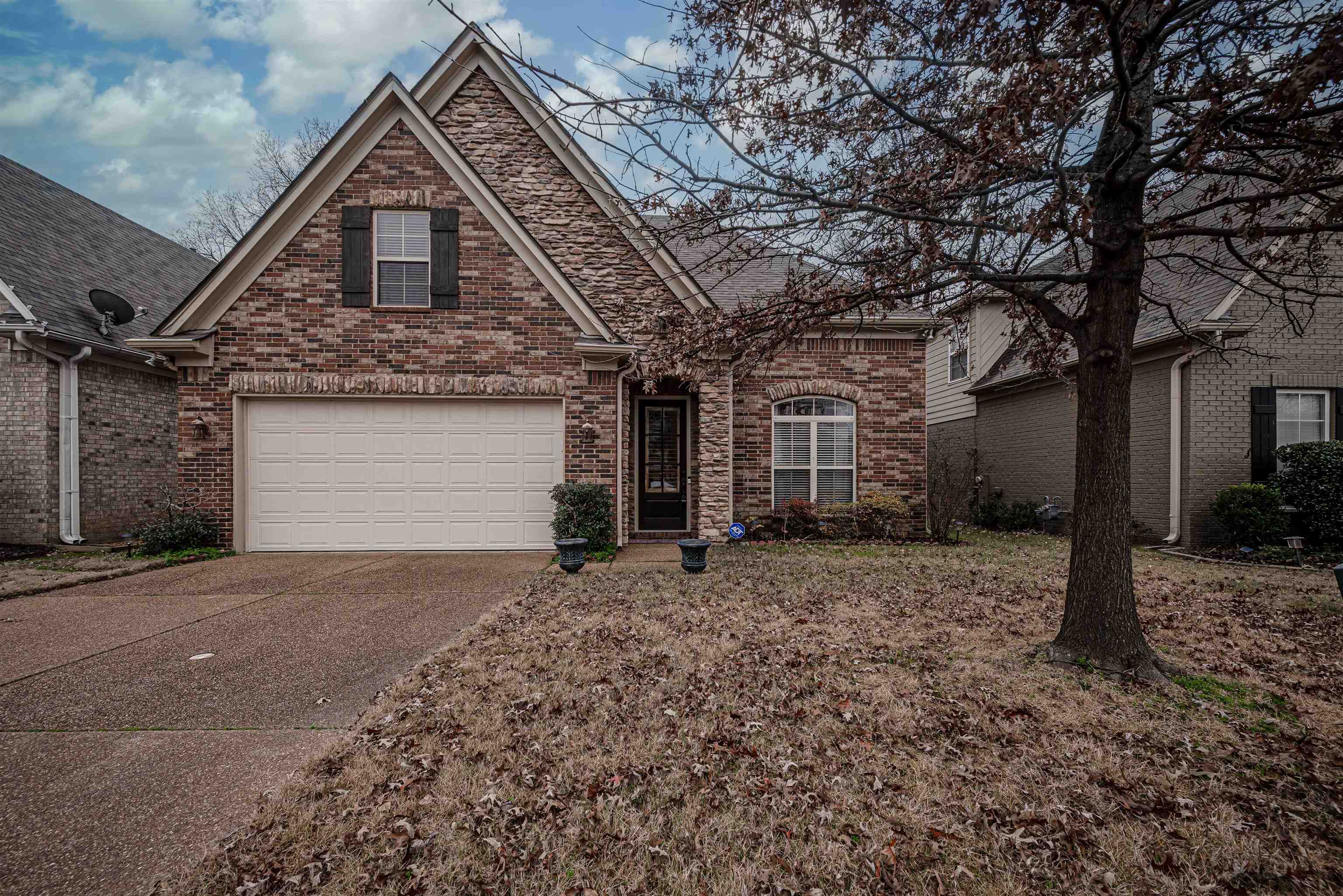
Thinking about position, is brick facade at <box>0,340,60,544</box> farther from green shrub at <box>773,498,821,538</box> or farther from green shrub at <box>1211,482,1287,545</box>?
green shrub at <box>1211,482,1287,545</box>

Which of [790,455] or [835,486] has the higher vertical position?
[790,455]

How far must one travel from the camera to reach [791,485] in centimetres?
1116

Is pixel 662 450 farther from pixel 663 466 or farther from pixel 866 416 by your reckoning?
pixel 866 416

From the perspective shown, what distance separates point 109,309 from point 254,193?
1373 cm

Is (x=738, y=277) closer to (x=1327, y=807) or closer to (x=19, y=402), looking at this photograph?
(x=1327, y=807)

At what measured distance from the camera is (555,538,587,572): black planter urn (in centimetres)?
758

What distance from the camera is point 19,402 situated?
32.0 feet

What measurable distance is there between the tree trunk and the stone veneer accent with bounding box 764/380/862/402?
256 inches

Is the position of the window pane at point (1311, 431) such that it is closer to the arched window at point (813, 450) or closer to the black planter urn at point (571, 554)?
the arched window at point (813, 450)

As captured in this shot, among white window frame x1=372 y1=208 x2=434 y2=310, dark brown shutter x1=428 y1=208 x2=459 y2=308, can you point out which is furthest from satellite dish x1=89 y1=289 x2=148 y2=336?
dark brown shutter x1=428 y1=208 x2=459 y2=308

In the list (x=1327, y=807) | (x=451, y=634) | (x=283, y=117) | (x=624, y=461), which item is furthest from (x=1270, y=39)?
(x=283, y=117)

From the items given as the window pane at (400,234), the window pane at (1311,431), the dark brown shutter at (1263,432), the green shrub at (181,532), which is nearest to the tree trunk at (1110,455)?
the dark brown shutter at (1263,432)

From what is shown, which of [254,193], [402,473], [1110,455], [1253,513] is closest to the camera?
[1110,455]

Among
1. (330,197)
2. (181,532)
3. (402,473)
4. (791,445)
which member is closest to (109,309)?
(181,532)
